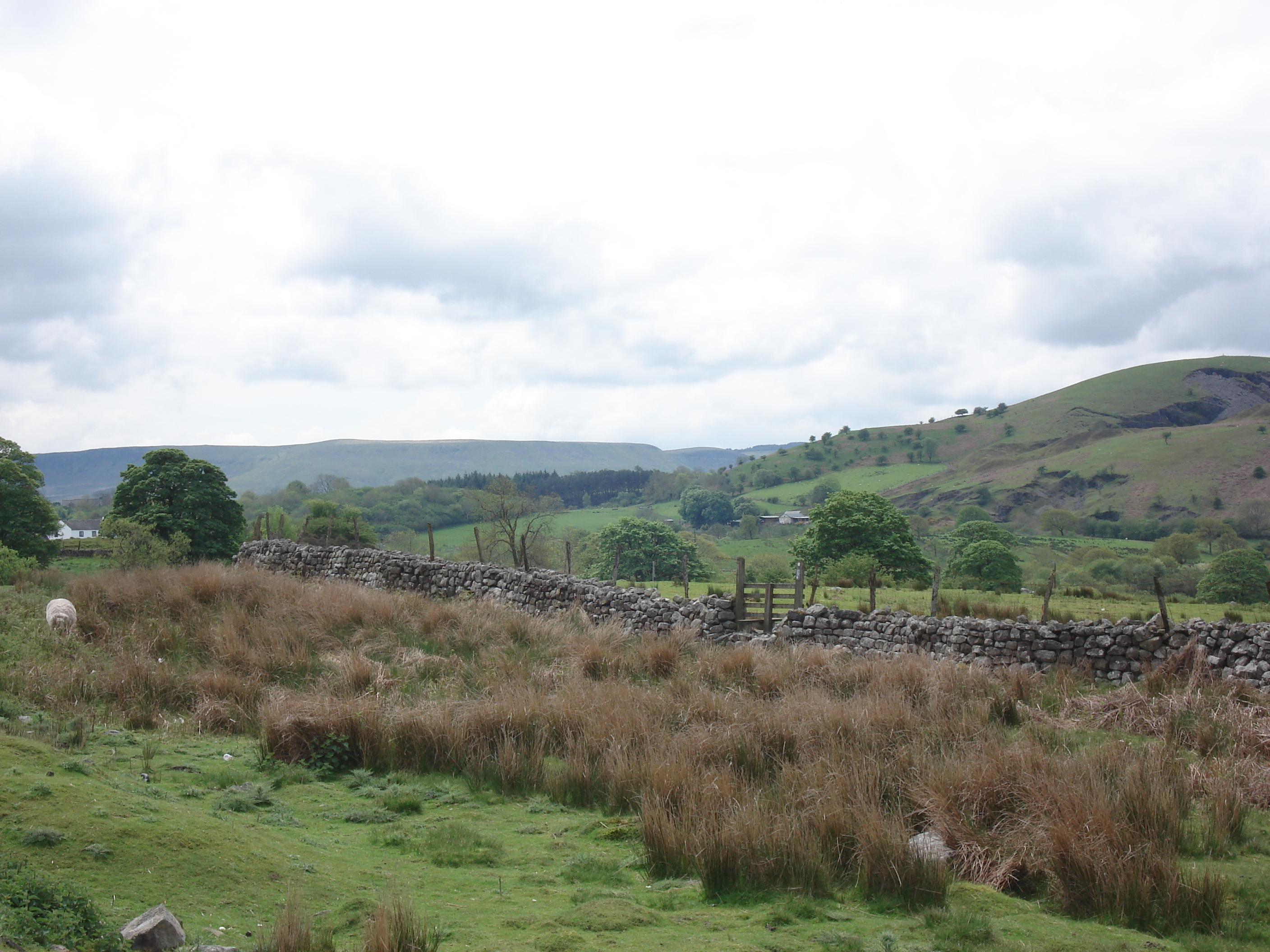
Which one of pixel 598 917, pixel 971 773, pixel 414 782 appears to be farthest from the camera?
pixel 414 782

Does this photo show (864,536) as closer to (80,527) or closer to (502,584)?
(502,584)

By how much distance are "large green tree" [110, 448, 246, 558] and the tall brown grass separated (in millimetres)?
19444

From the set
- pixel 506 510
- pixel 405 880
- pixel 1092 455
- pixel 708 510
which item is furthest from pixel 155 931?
pixel 1092 455

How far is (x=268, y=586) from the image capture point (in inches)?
672

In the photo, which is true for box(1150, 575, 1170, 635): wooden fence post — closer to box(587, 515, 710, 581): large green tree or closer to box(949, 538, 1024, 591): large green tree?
box(949, 538, 1024, 591): large green tree

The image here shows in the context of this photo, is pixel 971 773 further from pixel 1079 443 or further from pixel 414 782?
pixel 1079 443

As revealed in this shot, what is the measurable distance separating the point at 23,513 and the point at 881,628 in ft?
121

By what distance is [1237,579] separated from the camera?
1560 inches

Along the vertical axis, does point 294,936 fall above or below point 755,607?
above

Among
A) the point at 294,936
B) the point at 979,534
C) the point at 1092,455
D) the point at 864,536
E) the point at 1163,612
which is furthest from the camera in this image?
the point at 1092,455

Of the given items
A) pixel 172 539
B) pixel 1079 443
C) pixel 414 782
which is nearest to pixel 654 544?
pixel 172 539

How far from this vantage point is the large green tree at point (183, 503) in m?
32.3

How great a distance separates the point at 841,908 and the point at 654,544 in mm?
56184

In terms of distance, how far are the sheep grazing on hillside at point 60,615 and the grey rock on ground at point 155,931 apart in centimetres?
1153
